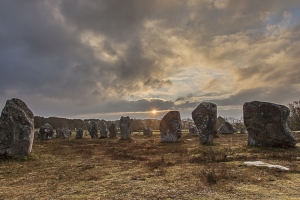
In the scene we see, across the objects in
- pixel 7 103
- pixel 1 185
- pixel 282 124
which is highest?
pixel 7 103

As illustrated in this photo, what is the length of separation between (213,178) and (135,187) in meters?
2.56

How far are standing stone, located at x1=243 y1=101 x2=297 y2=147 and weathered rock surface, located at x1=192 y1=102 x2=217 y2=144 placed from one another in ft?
10.5

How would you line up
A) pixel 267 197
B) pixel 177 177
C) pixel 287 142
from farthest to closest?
A: pixel 287 142 < pixel 177 177 < pixel 267 197

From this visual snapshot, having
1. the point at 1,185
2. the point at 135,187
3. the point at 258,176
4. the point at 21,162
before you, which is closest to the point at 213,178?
the point at 258,176

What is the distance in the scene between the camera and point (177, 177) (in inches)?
301

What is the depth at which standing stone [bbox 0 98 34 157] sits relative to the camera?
12070mm

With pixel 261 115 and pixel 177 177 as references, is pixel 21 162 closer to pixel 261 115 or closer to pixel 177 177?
pixel 177 177

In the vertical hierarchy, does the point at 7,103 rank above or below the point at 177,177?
above

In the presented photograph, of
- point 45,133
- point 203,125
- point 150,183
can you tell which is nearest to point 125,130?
point 203,125

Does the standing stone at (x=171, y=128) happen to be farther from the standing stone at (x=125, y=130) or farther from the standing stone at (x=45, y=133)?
the standing stone at (x=45, y=133)

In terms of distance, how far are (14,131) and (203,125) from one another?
14.5 meters

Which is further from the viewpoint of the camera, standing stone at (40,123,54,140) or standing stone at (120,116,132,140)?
standing stone at (40,123,54,140)

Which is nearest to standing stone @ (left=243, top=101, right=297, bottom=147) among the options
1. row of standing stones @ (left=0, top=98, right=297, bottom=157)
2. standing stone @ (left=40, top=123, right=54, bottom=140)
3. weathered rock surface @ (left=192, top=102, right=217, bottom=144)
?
row of standing stones @ (left=0, top=98, right=297, bottom=157)

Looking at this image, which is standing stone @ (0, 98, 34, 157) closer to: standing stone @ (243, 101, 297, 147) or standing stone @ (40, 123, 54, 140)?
standing stone @ (243, 101, 297, 147)
